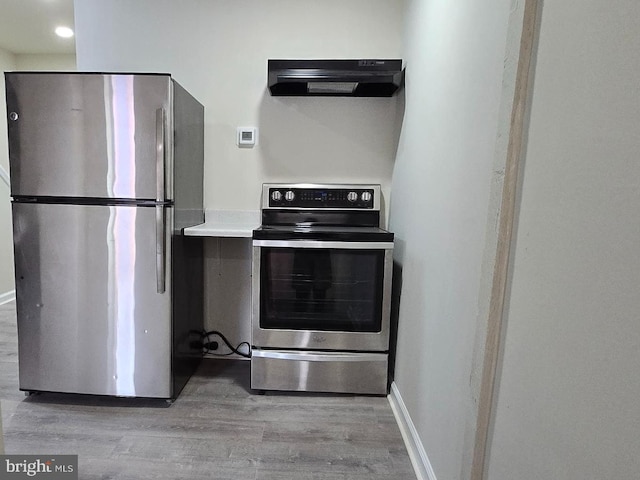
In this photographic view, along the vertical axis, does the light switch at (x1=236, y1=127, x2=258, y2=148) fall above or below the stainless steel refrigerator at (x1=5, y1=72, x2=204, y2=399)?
above

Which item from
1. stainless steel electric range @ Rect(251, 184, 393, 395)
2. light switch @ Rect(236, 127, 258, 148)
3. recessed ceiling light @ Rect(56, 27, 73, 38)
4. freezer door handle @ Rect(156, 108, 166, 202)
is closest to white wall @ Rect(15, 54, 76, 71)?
recessed ceiling light @ Rect(56, 27, 73, 38)

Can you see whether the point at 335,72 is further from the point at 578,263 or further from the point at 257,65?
the point at 578,263

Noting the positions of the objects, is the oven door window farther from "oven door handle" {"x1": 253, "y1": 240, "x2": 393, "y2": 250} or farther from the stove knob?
the stove knob

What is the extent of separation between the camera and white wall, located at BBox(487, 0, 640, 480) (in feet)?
1.62

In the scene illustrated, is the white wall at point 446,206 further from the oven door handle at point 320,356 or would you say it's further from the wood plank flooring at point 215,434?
the wood plank flooring at point 215,434

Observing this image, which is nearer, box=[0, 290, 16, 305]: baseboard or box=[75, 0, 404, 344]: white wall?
box=[75, 0, 404, 344]: white wall

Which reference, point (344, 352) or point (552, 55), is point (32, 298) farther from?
point (552, 55)

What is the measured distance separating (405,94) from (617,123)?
1.49 meters

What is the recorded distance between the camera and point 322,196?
2152 mm

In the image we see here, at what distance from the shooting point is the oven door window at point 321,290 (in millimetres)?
1800

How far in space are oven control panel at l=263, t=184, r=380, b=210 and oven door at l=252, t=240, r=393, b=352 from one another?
18.2 inches

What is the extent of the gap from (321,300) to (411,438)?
751 millimetres

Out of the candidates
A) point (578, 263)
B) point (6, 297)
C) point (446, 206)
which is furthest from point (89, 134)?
point (6, 297)

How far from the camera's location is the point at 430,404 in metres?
1.29
